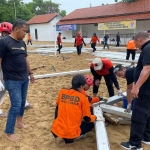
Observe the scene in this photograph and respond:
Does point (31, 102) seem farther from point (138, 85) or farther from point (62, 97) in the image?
point (138, 85)

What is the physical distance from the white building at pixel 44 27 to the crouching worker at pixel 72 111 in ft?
119

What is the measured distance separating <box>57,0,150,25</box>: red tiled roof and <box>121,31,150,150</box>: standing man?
72.5 feet

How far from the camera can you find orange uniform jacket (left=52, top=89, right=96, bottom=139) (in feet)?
9.25

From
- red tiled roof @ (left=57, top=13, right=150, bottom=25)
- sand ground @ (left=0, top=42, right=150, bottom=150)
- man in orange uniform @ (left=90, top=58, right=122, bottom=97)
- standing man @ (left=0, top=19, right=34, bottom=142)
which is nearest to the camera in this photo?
standing man @ (left=0, top=19, right=34, bottom=142)

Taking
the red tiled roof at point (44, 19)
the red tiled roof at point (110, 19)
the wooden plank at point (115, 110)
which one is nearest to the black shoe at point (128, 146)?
the wooden plank at point (115, 110)

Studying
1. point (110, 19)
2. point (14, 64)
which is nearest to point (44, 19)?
point (110, 19)

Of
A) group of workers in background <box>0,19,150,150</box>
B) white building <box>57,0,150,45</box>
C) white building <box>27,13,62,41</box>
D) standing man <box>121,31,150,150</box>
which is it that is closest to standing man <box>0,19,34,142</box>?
group of workers in background <box>0,19,150,150</box>

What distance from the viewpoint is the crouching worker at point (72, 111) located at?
282 cm

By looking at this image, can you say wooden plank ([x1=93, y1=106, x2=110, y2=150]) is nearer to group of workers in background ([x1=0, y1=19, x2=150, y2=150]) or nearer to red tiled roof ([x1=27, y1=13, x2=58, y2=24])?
group of workers in background ([x1=0, y1=19, x2=150, y2=150])

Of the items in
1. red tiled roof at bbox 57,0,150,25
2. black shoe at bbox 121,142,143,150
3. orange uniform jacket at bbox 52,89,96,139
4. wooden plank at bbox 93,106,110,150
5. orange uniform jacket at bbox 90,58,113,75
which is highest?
red tiled roof at bbox 57,0,150,25

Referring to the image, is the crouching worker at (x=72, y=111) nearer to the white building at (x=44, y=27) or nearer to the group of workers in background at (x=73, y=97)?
the group of workers in background at (x=73, y=97)

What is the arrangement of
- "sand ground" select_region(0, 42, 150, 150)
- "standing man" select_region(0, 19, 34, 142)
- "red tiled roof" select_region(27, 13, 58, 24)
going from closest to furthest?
"standing man" select_region(0, 19, 34, 142)
"sand ground" select_region(0, 42, 150, 150)
"red tiled roof" select_region(27, 13, 58, 24)

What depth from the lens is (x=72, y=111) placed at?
2818 mm

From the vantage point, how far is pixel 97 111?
11.3 feet
